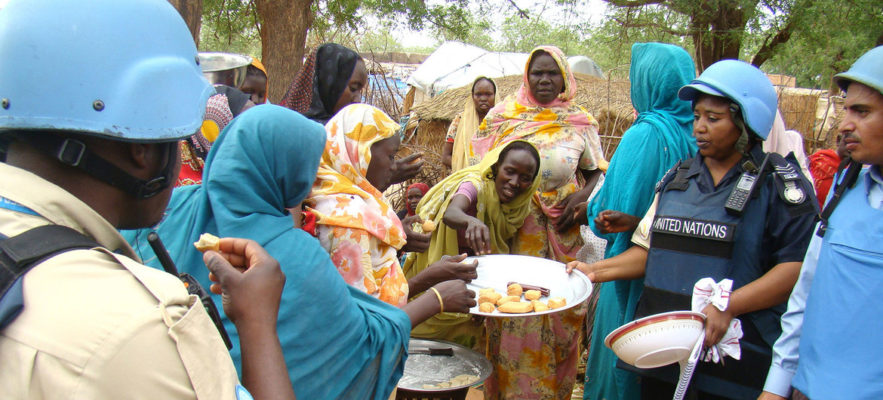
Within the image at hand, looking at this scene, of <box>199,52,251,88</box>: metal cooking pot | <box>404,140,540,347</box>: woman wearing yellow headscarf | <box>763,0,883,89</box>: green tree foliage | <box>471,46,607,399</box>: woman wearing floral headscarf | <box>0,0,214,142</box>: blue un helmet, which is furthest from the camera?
<box>763,0,883,89</box>: green tree foliage

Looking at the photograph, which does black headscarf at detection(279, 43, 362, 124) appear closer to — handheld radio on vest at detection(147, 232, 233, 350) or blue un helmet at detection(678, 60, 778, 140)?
blue un helmet at detection(678, 60, 778, 140)

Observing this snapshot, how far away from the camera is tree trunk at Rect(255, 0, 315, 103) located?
6.93 m

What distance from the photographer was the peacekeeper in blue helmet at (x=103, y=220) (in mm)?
745

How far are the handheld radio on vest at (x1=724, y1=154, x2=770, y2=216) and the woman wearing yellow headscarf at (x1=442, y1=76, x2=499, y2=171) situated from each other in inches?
153

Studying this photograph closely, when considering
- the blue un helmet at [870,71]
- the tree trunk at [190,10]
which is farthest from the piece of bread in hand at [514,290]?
the tree trunk at [190,10]

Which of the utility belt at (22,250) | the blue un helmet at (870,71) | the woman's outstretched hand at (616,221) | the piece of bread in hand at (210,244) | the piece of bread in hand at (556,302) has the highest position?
the blue un helmet at (870,71)

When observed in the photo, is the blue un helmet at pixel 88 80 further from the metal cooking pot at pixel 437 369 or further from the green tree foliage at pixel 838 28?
the green tree foliage at pixel 838 28

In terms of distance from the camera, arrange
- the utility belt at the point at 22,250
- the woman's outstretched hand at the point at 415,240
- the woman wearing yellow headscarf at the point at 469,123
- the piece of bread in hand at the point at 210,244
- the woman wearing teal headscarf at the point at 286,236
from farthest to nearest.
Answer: the woman wearing yellow headscarf at the point at 469,123, the woman's outstretched hand at the point at 415,240, the woman wearing teal headscarf at the point at 286,236, the piece of bread in hand at the point at 210,244, the utility belt at the point at 22,250

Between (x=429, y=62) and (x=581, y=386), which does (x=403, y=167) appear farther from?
(x=429, y=62)

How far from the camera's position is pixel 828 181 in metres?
3.77

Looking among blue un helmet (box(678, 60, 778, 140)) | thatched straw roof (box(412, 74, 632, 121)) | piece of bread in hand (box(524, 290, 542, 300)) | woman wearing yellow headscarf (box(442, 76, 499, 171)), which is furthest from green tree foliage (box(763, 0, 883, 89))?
piece of bread in hand (box(524, 290, 542, 300))

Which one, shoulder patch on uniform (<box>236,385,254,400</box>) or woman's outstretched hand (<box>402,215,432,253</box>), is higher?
shoulder patch on uniform (<box>236,385,254,400</box>)

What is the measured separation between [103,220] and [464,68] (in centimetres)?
1616

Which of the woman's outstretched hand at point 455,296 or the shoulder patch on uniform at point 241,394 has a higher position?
the shoulder patch on uniform at point 241,394
